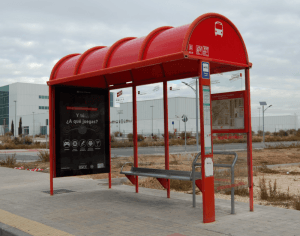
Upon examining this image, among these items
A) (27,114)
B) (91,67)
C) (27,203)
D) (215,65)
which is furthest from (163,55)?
(27,114)

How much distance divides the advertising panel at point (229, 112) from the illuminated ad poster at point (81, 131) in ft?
11.7

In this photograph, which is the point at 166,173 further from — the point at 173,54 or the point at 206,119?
the point at 173,54

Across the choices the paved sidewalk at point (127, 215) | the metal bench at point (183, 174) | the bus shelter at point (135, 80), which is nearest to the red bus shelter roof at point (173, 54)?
the bus shelter at point (135, 80)

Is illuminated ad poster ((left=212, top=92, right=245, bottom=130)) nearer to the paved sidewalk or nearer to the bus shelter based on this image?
the bus shelter

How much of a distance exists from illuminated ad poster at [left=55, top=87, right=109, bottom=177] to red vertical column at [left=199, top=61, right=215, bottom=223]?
4.09 meters

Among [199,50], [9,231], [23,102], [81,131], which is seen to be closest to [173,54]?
[199,50]

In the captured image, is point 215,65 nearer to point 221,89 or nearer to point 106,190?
point 221,89

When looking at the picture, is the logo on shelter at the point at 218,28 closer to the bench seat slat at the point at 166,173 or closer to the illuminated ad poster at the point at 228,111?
the illuminated ad poster at the point at 228,111

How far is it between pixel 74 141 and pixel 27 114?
3080 inches

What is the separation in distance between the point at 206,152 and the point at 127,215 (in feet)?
5.88

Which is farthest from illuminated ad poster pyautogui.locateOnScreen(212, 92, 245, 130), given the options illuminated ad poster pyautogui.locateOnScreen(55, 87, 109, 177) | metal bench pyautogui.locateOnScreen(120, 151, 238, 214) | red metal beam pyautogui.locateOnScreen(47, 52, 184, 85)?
illuminated ad poster pyautogui.locateOnScreen(55, 87, 109, 177)

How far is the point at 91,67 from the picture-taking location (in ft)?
26.1

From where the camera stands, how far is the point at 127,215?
6246 mm

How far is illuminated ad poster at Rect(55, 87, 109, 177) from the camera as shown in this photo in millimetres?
8773
